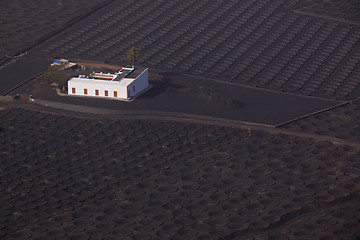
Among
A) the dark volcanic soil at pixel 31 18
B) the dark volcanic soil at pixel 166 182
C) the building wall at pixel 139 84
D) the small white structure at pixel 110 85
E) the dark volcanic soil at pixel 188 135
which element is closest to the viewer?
the dark volcanic soil at pixel 166 182

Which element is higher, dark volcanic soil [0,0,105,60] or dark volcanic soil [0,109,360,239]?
dark volcanic soil [0,0,105,60]

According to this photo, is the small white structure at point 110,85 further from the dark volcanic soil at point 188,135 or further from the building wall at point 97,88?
the dark volcanic soil at point 188,135

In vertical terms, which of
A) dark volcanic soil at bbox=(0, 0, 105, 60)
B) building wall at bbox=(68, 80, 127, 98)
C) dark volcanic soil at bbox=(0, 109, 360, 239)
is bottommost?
dark volcanic soil at bbox=(0, 109, 360, 239)

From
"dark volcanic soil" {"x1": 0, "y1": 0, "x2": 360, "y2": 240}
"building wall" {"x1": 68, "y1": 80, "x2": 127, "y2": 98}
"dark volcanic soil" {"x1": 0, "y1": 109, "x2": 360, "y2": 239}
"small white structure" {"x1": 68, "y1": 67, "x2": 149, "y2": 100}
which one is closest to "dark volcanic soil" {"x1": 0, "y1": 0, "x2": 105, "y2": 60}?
"dark volcanic soil" {"x1": 0, "y1": 0, "x2": 360, "y2": 240}

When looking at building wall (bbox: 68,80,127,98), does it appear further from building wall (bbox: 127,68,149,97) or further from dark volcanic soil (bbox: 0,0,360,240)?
dark volcanic soil (bbox: 0,0,360,240)

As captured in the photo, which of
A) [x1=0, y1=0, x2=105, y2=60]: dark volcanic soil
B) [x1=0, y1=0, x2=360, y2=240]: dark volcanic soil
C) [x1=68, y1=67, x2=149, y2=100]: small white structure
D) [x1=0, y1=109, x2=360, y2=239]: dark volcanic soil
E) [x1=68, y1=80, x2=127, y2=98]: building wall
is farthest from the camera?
[x1=0, y1=0, x2=105, y2=60]: dark volcanic soil

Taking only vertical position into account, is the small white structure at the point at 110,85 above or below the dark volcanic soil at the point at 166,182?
above

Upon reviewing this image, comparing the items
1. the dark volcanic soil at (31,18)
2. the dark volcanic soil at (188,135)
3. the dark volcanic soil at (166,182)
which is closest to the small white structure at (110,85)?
the dark volcanic soil at (188,135)

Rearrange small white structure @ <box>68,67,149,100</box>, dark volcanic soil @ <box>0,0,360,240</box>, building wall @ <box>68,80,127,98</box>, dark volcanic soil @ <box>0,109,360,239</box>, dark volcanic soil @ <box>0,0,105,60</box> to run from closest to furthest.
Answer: dark volcanic soil @ <box>0,109,360,239</box> → dark volcanic soil @ <box>0,0,360,240</box> → building wall @ <box>68,80,127,98</box> → small white structure @ <box>68,67,149,100</box> → dark volcanic soil @ <box>0,0,105,60</box>

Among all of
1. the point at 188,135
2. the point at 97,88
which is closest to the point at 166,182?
the point at 188,135
